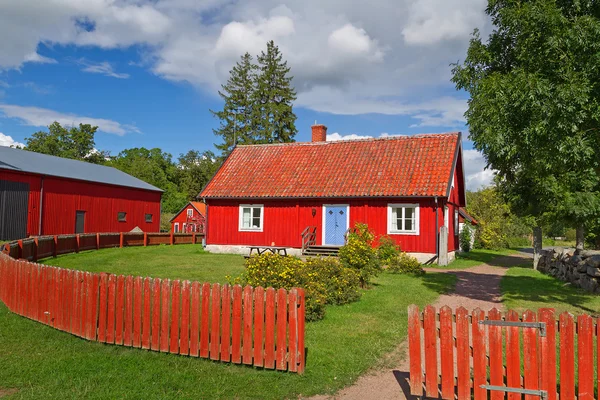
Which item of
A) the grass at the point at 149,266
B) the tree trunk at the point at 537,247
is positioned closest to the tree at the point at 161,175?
the grass at the point at 149,266

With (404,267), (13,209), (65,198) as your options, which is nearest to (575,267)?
(404,267)

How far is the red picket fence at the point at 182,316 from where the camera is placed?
586 centimetres

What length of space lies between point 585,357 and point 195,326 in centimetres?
501

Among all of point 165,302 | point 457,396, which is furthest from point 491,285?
point 165,302

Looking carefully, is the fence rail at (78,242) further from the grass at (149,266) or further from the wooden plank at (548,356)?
the wooden plank at (548,356)

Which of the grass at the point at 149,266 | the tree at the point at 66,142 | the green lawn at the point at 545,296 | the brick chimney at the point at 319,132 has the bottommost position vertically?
the green lawn at the point at 545,296

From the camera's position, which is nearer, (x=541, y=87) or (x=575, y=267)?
A: (x=541, y=87)

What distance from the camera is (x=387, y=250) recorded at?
1817cm

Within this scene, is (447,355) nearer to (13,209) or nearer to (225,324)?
(225,324)

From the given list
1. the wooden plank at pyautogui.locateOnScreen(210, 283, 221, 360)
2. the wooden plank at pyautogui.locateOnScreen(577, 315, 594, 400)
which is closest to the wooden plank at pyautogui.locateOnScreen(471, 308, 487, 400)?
the wooden plank at pyautogui.locateOnScreen(577, 315, 594, 400)

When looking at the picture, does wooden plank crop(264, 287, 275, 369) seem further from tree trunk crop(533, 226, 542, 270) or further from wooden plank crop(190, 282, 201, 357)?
tree trunk crop(533, 226, 542, 270)

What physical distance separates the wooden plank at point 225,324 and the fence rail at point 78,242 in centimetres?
1076

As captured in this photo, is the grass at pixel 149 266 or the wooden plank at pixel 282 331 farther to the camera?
the grass at pixel 149 266

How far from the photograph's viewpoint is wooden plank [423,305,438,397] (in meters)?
4.96
